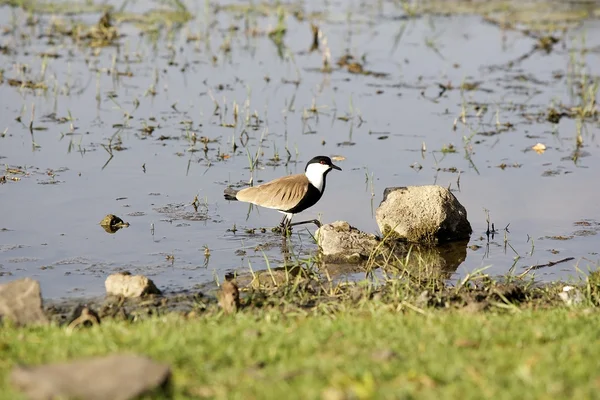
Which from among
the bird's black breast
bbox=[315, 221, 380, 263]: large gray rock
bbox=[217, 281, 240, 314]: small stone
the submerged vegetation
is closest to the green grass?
the submerged vegetation

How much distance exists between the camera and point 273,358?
4.93 meters

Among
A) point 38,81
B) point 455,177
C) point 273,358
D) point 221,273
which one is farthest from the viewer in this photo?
point 38,81

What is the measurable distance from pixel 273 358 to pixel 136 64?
1193cm

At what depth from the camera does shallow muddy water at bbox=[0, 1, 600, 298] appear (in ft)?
Result: 29.7

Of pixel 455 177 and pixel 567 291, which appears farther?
pixel 455 177

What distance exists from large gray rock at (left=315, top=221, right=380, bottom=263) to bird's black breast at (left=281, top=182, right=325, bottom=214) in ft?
1.92

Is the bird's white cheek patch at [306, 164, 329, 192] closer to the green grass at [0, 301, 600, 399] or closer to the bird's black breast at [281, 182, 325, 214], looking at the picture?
the bird's black breast at [281, 182, 325, 214]

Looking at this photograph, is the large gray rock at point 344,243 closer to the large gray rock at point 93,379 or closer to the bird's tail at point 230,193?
the bird's tail at point 230,193

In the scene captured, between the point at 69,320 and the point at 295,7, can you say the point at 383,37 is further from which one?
the point at 69,320

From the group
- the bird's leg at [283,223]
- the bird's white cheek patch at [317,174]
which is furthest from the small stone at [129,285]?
the bird's white cheek patch at [317,174]

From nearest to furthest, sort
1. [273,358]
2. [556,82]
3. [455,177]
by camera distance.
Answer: [273,358] < [455,177] < [556,82]

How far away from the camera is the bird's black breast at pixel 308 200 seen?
9570 mm

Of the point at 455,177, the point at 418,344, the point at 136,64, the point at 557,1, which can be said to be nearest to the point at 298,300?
the point at 418,344

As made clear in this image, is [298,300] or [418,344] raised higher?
[418,344]
